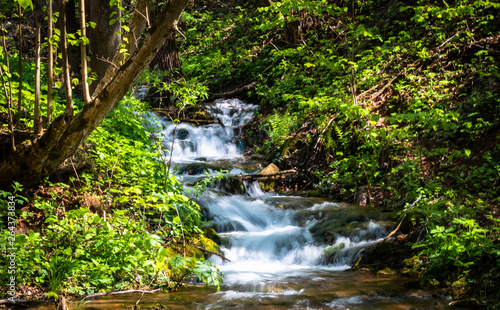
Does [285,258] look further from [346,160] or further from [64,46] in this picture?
[64,46]

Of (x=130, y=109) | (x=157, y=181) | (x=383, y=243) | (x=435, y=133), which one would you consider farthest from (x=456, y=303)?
(x=130, y=109)

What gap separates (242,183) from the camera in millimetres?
9094

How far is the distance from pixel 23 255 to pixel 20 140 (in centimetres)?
133

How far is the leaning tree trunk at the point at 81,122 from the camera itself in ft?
10.1

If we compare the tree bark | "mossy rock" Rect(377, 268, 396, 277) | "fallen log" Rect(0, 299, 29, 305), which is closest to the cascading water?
"mossy rock" Rect(377, 268, 396, 277)

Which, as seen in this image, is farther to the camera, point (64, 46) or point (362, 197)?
point (362, 197)

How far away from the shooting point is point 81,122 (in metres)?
3.47

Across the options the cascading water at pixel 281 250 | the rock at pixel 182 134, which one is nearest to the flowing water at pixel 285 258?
the cascading water at pixel 281 250

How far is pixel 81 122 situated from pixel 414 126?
6.64 m

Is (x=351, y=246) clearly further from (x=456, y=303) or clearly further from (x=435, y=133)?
(x=435, y=133)

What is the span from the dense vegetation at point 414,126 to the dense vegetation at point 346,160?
0.03m

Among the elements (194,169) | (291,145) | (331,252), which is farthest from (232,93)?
(331,252)

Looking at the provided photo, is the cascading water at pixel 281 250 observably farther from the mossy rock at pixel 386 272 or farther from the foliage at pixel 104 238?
the foliage at pixel 104 238

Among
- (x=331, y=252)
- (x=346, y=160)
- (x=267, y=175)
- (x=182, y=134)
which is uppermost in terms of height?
(x=182, y=134)
